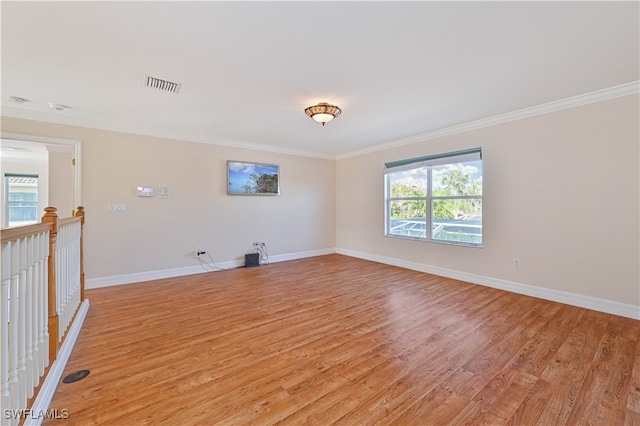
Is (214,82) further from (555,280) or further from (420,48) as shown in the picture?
(555,280)

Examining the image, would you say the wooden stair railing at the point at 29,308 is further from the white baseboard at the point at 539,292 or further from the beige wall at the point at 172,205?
the white baseboard at the point at 539,292

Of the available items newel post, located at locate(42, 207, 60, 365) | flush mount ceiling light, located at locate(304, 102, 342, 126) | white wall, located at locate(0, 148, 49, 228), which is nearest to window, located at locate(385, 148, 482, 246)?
flush mount ceiling light, located at locate(304, 102, 342, 126)

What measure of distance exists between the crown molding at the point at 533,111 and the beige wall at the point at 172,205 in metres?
2.59

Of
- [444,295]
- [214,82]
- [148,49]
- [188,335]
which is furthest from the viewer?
[444,295]

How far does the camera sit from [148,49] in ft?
7.18

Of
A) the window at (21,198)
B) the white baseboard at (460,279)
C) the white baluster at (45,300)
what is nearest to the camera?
the white baluster at (45,300)

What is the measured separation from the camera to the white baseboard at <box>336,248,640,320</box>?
9.69ft

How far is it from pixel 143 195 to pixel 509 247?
18.5 ft

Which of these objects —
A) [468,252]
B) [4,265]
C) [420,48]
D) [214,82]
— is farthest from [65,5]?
[468,252]

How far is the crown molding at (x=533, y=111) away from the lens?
292 cm

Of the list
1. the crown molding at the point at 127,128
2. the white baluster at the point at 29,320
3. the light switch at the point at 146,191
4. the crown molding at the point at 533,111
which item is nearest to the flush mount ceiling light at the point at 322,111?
the crown molding at the point at 533,111

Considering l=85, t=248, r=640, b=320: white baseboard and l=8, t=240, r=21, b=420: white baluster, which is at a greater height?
l=8, t=240, r=21, b=420: white baluster

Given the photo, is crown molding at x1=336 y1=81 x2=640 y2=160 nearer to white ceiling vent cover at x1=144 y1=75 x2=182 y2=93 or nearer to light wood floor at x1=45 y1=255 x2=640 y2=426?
light wood floor at x1=45 y1=255 x2=640 y2=426

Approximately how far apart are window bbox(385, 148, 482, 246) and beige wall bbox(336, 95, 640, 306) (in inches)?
6.3
